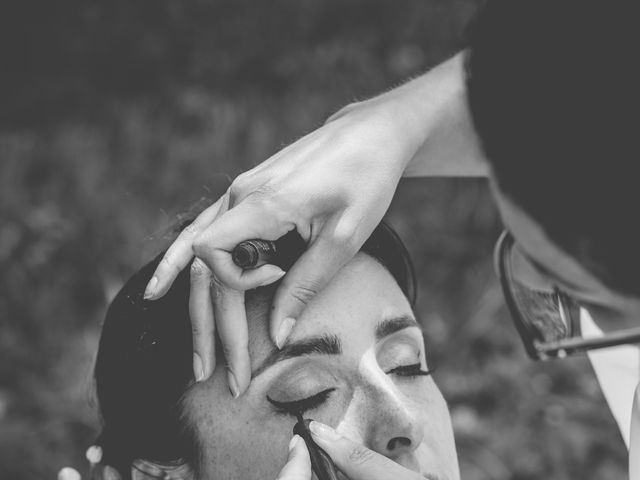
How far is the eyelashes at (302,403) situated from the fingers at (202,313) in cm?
18

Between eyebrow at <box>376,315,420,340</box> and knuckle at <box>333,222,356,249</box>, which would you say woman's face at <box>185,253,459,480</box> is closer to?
eyebrow at <box>376,315,420,340</box>

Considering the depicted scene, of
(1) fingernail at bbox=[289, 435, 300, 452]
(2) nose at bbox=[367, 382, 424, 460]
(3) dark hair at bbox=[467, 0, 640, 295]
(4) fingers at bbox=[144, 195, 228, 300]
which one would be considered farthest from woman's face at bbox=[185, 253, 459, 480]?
(3) dark hair at bbox=[467, 0, 640, 295]

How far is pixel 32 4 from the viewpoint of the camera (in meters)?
5.05

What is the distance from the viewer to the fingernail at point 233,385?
1.80 m

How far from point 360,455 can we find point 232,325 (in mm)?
368

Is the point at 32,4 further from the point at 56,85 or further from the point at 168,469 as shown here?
the point at 168,469

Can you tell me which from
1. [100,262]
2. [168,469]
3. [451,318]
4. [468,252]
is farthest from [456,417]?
[168,469]

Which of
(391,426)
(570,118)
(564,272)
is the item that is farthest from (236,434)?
(570,118)

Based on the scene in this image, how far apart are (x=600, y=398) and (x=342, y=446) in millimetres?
3091

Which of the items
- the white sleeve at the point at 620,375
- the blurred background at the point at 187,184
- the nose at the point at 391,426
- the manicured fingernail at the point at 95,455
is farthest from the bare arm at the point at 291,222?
the blurred background at the point at 187,184

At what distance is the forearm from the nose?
57 centimetres

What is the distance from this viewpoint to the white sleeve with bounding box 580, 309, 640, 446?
2.21m

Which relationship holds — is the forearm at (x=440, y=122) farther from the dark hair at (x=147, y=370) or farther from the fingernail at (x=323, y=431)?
the fingernail at (x=323, y=431)

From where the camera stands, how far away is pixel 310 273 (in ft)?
5.65
